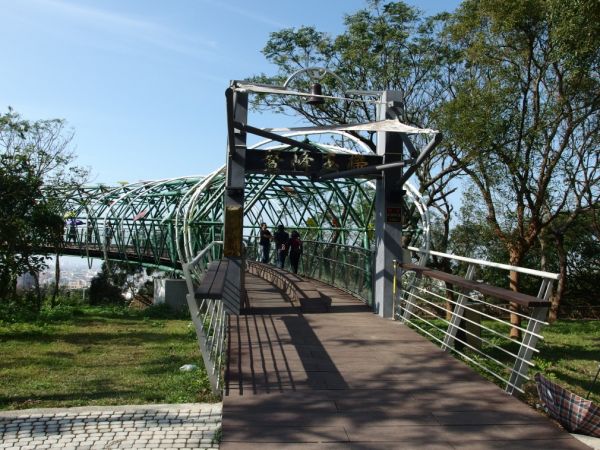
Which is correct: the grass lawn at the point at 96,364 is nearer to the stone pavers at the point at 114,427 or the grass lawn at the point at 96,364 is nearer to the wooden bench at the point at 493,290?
the stone pavers at the point at 114,427

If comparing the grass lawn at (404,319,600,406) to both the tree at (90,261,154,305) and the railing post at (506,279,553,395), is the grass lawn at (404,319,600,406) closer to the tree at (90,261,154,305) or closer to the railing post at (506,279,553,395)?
the railing post at (506,279,553,395)

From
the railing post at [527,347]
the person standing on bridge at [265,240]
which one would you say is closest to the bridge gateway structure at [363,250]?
the railing post at [527,347]

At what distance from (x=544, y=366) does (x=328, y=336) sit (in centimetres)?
520

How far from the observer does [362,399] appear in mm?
5004

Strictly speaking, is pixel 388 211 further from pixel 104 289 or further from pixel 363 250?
pixel 104 289

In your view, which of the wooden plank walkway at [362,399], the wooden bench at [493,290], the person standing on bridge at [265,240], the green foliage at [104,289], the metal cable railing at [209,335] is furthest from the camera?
the green foliage at [104,289]

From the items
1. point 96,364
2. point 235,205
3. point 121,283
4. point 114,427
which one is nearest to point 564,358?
point 235,205

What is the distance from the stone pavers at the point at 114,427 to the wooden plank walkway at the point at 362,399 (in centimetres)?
30

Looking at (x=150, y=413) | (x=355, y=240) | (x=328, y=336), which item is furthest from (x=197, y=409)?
(x=355, y=240)

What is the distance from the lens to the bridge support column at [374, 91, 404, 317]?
9.45 metres

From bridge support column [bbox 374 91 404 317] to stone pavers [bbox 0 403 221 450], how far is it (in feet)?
15.0

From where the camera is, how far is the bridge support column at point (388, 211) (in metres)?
9.45

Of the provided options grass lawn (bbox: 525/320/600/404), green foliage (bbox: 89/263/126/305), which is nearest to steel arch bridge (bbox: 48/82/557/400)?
grass lawn (bbox: 525/320/600/404)

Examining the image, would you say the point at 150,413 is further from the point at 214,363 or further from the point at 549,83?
the point at 549,83
